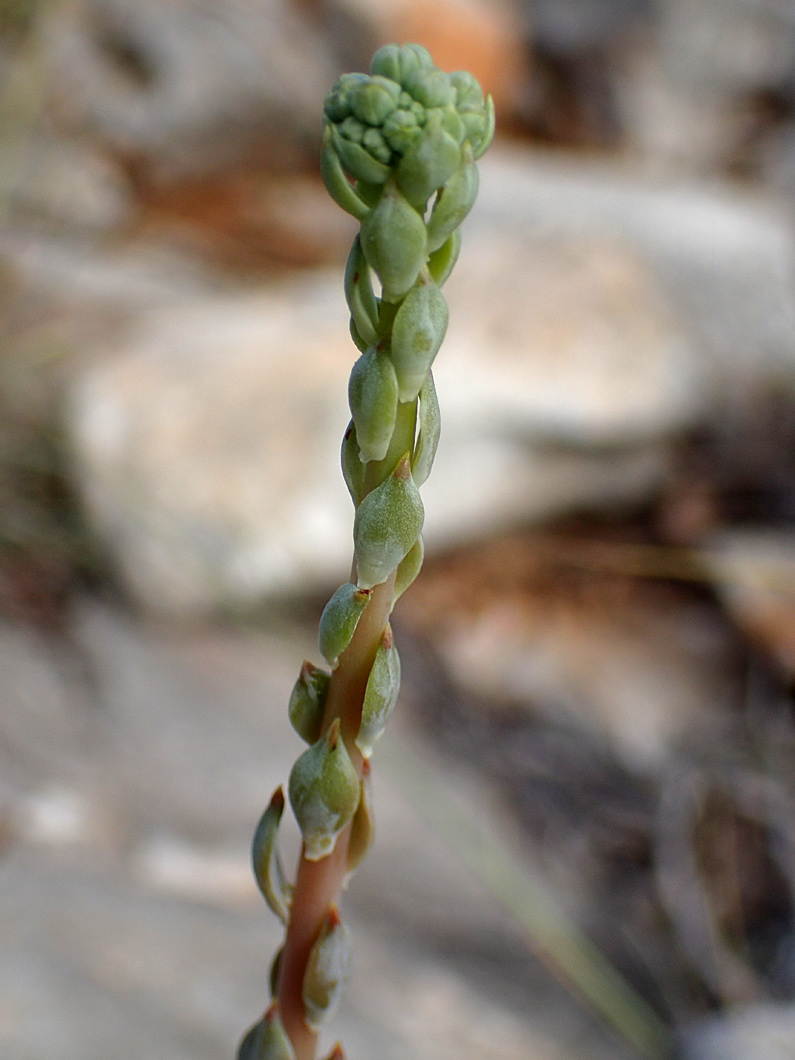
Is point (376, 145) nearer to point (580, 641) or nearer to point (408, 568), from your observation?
point (408, 568)

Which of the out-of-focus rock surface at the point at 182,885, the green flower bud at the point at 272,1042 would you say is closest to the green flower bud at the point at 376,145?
the green flower bud at the point at 272,1042

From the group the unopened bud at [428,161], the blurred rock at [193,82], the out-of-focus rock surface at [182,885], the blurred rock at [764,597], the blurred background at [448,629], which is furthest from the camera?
the blurred rock at [193,82]

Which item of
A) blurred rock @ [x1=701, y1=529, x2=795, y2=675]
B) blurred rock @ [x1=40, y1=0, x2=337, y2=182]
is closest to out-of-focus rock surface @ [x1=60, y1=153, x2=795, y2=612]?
blurred rock @ [x1=701, y1=529, x2=795, y2=675]

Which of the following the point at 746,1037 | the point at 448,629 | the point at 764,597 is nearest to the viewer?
the point at 746,1037

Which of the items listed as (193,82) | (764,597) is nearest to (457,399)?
(764,597)

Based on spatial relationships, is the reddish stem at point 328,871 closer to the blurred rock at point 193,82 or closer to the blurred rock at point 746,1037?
the blurred rock at point 746,1037

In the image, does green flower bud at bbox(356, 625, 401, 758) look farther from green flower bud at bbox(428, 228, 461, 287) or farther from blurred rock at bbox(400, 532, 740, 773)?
blurred rock at bbox(400, 532, 740, 773)
